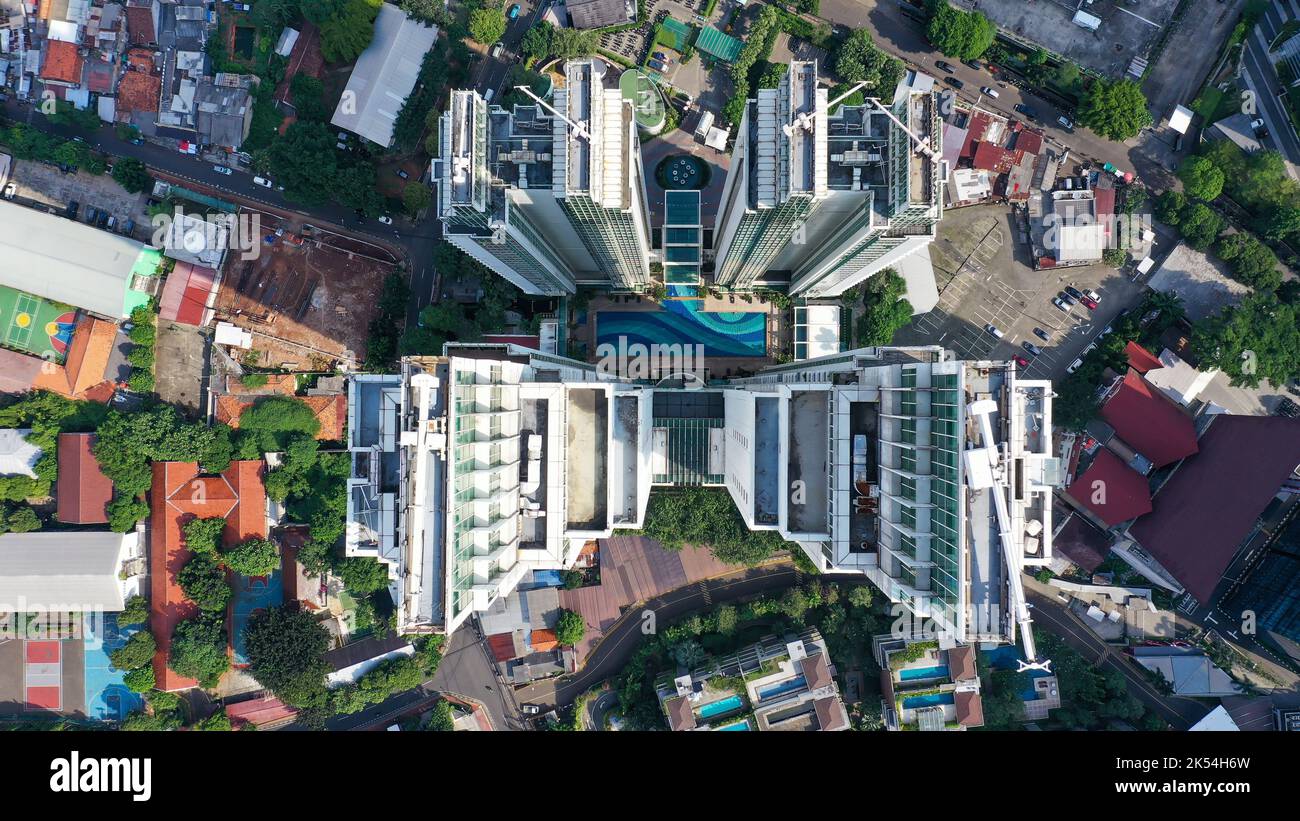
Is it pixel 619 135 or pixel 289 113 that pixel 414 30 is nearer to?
pixel 289 113

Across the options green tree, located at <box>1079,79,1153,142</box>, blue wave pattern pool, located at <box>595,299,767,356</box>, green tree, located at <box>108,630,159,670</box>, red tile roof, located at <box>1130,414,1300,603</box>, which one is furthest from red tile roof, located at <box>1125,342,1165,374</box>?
green tree, located at <box>108,630,159,670</box>

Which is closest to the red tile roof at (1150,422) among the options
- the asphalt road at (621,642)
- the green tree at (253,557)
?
the asphalt road at (621,642)

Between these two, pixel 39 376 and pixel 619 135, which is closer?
pixel 619 135

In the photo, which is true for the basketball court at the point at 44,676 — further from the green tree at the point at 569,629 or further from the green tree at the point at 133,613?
the green tree at the point at 569,629

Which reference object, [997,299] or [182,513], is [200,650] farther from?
[997,299]

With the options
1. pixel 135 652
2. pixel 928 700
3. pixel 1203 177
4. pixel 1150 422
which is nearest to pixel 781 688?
pixel 928 700
